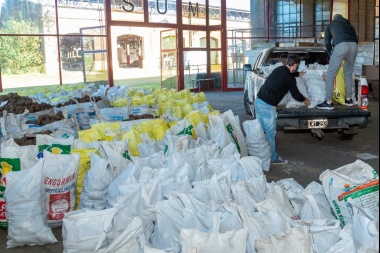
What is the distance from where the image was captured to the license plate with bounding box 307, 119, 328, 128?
7328 mm

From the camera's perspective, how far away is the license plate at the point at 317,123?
289 inches

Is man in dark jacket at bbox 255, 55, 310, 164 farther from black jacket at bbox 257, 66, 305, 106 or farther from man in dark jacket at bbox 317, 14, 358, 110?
man in dark jacket at bbox 317, 14, 358, 110

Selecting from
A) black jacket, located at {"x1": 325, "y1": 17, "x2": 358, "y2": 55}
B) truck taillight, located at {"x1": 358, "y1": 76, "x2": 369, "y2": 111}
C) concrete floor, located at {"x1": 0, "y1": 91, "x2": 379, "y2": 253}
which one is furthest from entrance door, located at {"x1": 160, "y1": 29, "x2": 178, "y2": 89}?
truck taillight, located at {"x1": 358, "y1": 76, "x2": 369, "y2": 111}

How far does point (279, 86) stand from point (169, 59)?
501 inches

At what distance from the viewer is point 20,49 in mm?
14422

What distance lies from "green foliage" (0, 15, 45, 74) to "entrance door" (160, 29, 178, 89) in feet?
18.1

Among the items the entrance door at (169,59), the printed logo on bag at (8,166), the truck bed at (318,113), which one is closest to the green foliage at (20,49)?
the entrance door at (169,59)

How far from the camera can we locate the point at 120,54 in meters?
17.1

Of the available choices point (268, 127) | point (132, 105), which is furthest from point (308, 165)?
point (132, 105)

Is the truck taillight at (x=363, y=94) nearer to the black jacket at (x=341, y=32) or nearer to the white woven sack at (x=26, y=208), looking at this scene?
the black jacket at (x=341, y=32)

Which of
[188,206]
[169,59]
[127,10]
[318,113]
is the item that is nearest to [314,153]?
[318,113]

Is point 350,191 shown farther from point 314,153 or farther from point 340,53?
point 340,53

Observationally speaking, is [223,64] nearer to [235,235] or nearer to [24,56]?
[24,56]

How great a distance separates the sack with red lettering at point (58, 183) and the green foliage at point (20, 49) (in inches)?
434
